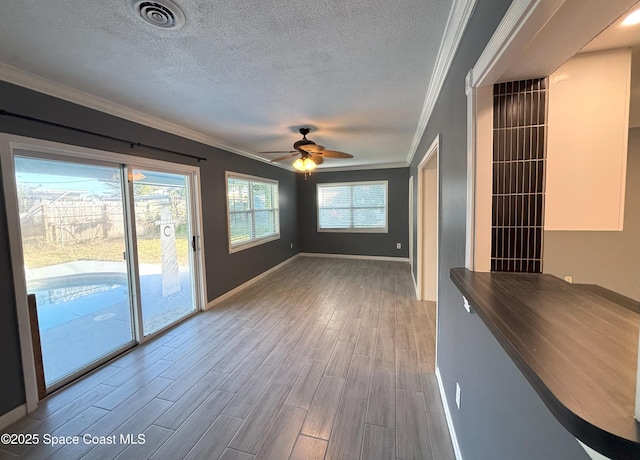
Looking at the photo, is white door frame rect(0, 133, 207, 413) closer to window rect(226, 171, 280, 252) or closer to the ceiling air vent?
the ceiling air vent

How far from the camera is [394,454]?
1619 millimetres

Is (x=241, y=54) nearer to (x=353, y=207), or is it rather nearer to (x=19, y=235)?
(x=19, y=235)

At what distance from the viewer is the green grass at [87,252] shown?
2.15m

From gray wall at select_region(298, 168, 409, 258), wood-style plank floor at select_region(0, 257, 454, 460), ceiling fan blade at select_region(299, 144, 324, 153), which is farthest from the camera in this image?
gray wall at select_region(298, 168, 409, 258)

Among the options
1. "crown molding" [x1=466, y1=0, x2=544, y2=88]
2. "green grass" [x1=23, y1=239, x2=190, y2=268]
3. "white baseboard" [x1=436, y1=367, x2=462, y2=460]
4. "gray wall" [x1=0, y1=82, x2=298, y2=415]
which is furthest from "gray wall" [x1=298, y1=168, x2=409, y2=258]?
"crown molding" [x1=466, y1=0, x2=544, y2=88]

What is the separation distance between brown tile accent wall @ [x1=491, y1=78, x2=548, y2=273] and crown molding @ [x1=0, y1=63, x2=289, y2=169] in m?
3.08

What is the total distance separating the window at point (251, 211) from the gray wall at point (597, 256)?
4152mm

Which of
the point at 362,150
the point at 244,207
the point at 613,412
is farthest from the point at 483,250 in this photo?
the point at 244,207

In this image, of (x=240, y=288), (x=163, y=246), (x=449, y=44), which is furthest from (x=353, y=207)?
(x=449, y=44)

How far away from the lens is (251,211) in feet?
17.5

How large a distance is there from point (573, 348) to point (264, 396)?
2.07m

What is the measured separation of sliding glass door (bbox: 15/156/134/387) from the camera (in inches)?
85.0

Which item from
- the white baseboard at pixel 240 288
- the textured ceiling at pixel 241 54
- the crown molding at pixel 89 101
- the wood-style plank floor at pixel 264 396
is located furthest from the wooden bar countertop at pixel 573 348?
the white baseboard at pixel 240 288

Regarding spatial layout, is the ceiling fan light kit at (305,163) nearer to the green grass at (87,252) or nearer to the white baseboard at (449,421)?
the green grass at (87,252)
